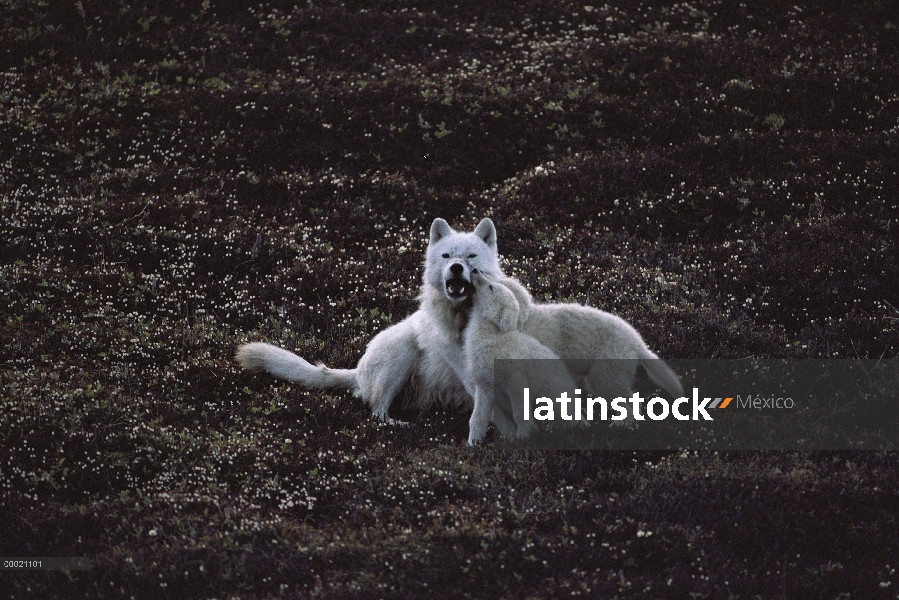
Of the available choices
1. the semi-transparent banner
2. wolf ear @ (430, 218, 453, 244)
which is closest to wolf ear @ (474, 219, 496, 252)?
wolf ear @ (430, 218, 453, 244)

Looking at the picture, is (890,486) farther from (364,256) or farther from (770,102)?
(770,102)

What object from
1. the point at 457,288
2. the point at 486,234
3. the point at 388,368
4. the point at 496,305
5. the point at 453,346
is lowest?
the point at 388,368

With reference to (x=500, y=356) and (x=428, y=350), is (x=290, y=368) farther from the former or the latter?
(x=500, y=356)

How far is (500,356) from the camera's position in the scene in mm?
8789

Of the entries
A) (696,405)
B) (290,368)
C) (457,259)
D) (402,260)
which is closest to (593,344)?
(696,405)

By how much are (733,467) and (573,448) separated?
1501mm

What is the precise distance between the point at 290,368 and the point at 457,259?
272 centimetres

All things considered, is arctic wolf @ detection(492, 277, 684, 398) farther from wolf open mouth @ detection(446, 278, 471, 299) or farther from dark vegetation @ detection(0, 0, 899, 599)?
dark vegetation @ detection(0, 0, 899, 599)

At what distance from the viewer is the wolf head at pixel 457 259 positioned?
9.20 metres

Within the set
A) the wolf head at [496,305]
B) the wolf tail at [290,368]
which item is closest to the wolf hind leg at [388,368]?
the wolf tail at [290,368]

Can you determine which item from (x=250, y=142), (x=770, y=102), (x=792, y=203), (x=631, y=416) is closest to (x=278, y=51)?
(x=250, y=142)

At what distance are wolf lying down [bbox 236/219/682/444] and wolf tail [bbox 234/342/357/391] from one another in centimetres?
1

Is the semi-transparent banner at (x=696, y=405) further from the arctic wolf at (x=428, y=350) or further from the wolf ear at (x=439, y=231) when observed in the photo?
the wolf ear at (x=439, y=231)

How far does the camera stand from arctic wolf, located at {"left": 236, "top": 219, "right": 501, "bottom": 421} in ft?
30.9
